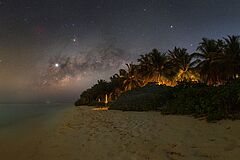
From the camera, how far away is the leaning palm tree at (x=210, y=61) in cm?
3384

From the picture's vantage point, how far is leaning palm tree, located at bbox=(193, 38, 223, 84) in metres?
33.8

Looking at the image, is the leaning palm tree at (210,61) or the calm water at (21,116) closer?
the calm water at (21,116)

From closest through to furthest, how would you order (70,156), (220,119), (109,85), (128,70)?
(70,156) < (220,119) < (128,70) < (109,85)

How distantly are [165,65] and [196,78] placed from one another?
671 cm

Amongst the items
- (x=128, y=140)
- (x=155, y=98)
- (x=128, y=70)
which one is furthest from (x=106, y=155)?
(x=128, y=70)

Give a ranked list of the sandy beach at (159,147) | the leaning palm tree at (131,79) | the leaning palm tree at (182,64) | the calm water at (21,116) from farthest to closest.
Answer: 1. the leaning palm tree at (131,79)
2. the leaning palm tree at (182,64)
3. the calm water at (21,116)
4. the sandy beach at (159,147)

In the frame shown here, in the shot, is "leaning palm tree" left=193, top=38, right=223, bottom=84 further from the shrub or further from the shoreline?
the shoreline

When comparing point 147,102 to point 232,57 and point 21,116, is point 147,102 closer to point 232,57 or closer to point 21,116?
point 232,57

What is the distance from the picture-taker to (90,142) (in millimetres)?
9445

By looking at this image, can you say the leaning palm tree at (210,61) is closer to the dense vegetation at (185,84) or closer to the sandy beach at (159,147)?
the dense vegetation at (185,84)

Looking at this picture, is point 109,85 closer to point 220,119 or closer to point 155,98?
point 155,98

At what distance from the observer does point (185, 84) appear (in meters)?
23.7

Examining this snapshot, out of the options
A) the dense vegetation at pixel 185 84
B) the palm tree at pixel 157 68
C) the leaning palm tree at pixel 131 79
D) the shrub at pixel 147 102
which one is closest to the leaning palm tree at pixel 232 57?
the dense vegetation at pixel 185 84

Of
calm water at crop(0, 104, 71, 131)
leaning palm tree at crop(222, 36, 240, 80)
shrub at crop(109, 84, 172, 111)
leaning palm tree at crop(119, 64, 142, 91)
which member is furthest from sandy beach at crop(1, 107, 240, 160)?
leaning palm tree at crop(119, 64, 142, 91)
